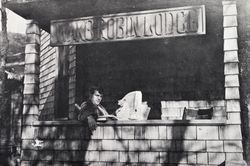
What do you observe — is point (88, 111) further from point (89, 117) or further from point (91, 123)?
point (91, 123)

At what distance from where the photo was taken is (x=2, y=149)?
16.2 meters

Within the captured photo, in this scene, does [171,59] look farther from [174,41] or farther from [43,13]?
[43,13]

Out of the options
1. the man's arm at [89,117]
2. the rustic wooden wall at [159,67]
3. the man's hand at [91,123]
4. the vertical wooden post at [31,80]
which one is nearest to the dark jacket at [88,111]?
the man's arm at [89,117]

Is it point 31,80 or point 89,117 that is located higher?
point 31,80

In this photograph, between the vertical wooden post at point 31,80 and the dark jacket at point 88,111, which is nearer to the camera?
the dark jacket at point 88,111

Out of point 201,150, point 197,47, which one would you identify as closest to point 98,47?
point 197,47

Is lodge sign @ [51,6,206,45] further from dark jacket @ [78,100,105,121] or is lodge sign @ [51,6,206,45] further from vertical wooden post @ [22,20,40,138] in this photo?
dark jacket @ [78,100,105,121]

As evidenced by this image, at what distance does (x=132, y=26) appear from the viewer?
24.6 feet

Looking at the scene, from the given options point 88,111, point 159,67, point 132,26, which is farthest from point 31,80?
point 159,67

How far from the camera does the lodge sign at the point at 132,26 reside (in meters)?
7.02

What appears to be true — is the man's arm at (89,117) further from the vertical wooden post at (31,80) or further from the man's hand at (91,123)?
the vertical wooden post at (31,80)

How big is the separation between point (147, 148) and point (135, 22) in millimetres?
2766

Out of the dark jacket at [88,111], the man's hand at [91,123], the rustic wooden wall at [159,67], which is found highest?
the rustic wooden wall at [159,67]

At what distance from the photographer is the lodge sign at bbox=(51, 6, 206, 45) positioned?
7.02m
